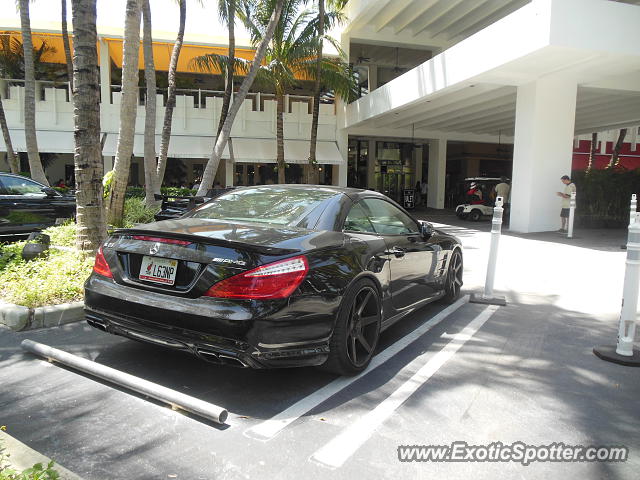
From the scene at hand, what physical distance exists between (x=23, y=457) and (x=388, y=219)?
3.46 m

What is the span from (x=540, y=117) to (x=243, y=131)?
13.5 meters

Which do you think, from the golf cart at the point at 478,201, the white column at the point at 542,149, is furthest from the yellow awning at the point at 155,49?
the white column at the point at 542,149

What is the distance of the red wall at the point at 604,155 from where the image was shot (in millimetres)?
33000

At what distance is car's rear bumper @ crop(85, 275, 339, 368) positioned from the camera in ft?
9.74

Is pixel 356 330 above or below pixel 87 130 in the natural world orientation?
below

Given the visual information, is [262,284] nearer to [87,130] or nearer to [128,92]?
[87,130]

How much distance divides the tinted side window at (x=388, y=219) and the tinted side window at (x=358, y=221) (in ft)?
0.32

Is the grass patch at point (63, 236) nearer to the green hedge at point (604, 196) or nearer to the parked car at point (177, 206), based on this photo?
the parked car at point (177, 206)

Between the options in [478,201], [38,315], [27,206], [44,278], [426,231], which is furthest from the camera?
[478,201]

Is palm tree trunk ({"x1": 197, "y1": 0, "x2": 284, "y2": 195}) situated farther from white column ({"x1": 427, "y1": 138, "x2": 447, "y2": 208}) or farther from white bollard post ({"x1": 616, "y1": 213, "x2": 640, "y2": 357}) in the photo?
white column ({"x1": 427, "y1": 138, "x2": 447, "y2": 208})

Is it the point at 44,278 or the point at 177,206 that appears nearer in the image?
the point at 44,278

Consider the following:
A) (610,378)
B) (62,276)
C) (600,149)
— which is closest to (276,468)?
(610,378)

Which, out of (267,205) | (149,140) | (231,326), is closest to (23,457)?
(231,326)

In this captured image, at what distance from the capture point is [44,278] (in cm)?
545
